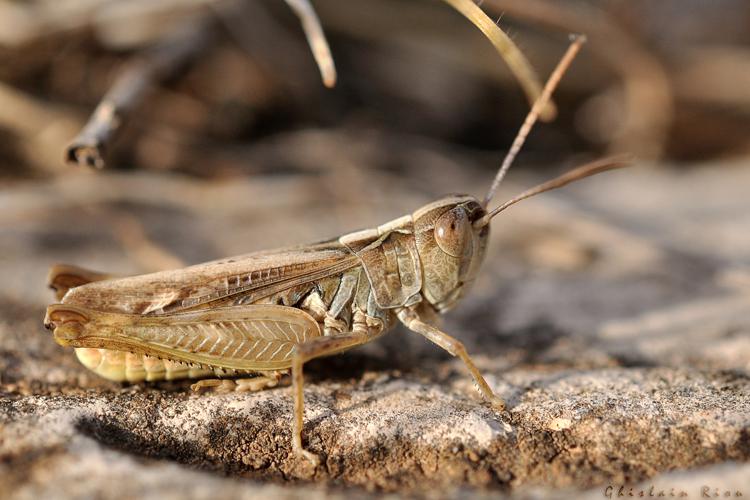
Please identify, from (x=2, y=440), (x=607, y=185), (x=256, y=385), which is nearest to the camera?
(x=2, y=440)

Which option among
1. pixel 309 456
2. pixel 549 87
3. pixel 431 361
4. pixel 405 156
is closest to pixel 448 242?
pixel 431 361

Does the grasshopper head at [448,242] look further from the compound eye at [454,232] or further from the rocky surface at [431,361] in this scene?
the rocky surface at [431,361]

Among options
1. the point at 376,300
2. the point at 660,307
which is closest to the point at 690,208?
the point at 660,307

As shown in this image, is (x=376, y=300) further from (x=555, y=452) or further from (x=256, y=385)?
(x=555, y=452)

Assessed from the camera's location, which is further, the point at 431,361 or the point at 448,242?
the point at 431,361

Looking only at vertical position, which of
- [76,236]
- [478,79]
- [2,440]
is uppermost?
[478,79]

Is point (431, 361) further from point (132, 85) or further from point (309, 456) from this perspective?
point (132, 85)
